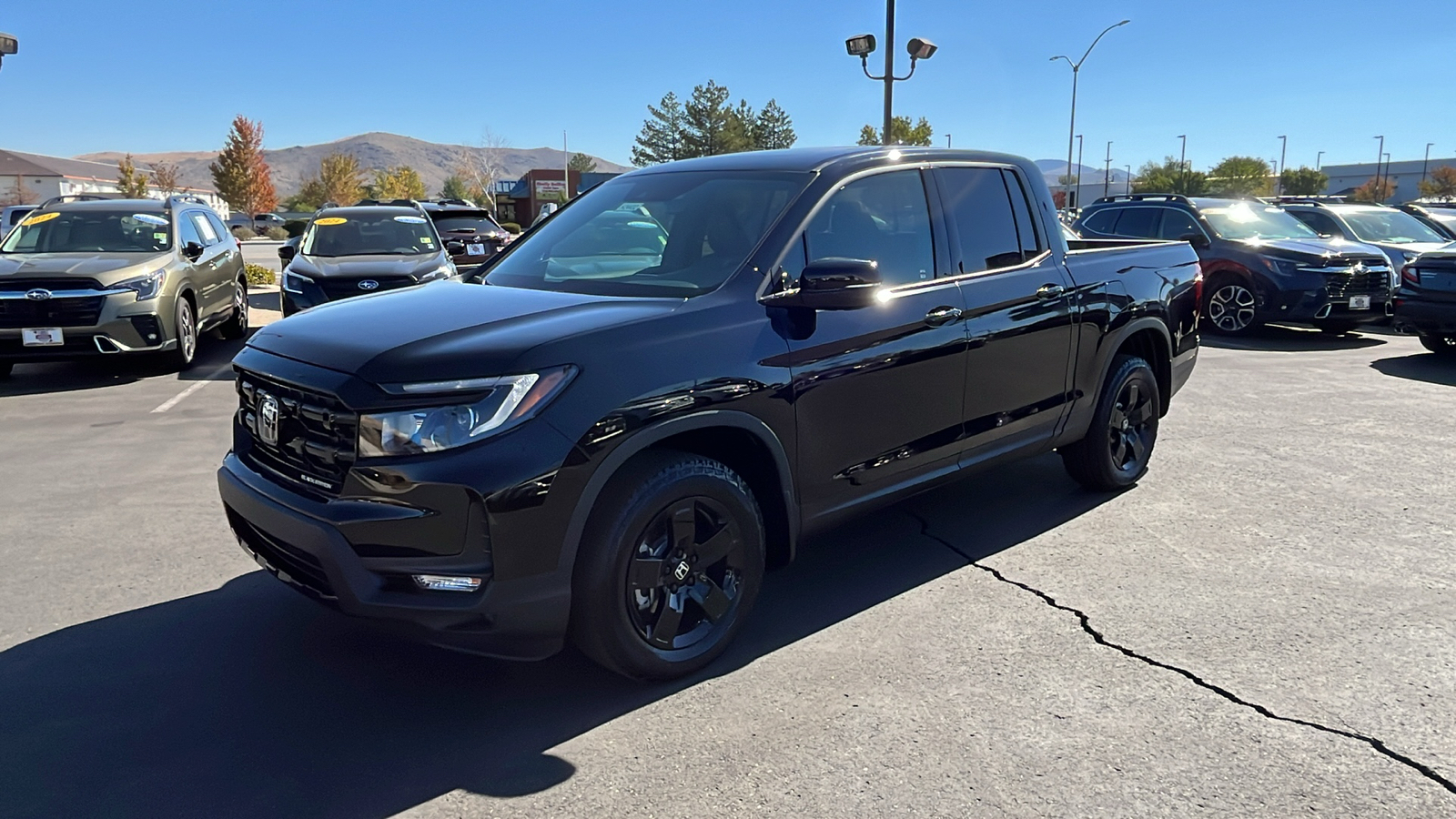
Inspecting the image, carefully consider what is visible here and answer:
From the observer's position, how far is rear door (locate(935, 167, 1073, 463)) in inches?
173

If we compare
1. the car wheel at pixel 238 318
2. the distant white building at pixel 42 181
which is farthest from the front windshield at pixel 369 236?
the distant white building at pixel 42 181

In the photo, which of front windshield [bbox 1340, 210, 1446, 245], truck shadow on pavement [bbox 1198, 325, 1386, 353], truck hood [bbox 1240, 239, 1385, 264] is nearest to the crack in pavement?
truck shadow on pavement [bbox 1198, 325, 1386, 353]

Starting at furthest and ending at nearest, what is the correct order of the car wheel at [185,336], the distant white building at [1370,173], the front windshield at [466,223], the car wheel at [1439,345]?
the distant white building at [1370,173] < the front windshield at [466,223] < the car wheel at [1439,345] < the car wheel at [185,336]

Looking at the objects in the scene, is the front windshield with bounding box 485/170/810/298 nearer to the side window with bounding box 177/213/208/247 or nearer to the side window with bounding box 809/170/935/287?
the side window with bounding box 809/170/935/287

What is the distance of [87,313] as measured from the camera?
8.60 m

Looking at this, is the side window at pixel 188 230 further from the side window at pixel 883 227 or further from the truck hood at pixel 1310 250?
the truck hood at pixel 1310 250

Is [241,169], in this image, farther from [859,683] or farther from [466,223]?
[859,683]

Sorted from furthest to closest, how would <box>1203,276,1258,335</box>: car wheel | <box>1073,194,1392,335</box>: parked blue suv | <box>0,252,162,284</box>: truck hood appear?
1. <box>1203,276,1258,335</box>: car wheel
2. <box>1073,194,1392,335</box>: parked blue suv
3. <box>0,252,162,284</box>: truck hood

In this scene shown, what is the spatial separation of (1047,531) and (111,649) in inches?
162

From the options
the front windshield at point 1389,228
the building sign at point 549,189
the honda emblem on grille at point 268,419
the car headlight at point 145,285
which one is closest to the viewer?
the honda emblem on grille at point 268,419

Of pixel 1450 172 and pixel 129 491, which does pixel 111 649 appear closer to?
pixel 129 491

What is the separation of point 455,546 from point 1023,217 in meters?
3.30

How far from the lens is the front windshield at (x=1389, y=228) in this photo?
1483 centimetres

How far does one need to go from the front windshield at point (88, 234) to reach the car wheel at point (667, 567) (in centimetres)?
852
